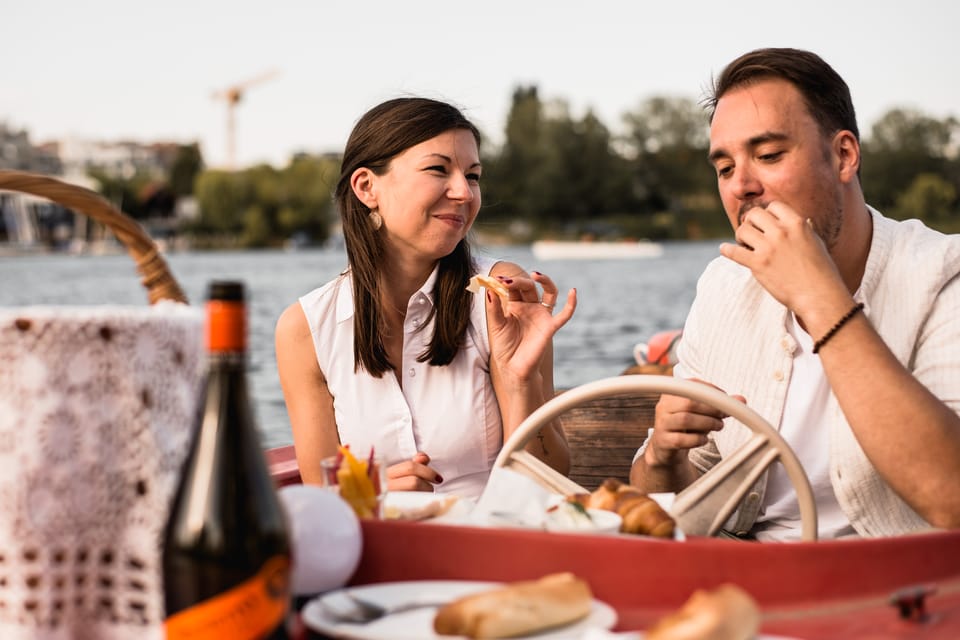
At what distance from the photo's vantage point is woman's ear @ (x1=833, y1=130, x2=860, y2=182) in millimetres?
2195

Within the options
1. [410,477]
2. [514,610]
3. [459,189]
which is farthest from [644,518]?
[459,189]

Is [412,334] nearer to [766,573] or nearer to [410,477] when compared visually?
[410,477]

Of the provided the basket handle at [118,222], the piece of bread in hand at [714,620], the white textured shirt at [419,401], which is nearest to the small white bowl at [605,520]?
the piece of bread in hand at [714,620]

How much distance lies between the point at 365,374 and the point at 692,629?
1.99 meters

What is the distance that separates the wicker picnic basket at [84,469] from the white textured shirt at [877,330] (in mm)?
1432

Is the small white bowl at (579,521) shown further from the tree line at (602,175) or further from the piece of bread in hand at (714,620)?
the tree line at (602,175)

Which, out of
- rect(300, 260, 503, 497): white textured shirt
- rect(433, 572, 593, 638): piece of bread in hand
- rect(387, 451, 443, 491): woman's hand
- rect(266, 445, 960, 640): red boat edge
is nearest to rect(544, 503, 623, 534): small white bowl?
rect(266, 445, 960, 640): red boat edge

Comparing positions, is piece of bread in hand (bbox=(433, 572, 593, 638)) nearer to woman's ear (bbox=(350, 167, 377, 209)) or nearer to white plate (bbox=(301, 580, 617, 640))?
white plate (bbox=(301, 580, 617, 640))

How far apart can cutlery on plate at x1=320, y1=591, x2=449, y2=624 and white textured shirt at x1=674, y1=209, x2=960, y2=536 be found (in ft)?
3.92

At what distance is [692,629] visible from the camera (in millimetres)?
861

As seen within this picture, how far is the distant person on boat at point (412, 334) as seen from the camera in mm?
2756

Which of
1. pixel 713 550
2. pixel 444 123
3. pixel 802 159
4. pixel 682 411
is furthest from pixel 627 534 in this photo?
pixel 444 123

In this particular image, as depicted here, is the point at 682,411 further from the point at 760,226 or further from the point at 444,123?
the point at 444,123

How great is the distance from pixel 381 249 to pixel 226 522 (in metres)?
2.16
